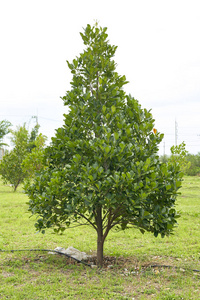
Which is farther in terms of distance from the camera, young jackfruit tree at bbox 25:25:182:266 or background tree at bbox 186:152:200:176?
background tree at bbox 186:152:200:176

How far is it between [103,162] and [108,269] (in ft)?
5.89

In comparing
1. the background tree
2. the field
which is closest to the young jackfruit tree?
the field

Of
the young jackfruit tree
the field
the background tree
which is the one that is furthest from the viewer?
the background tree

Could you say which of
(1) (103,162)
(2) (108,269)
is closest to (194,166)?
(2) (108,269)

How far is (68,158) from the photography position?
523 centimetres

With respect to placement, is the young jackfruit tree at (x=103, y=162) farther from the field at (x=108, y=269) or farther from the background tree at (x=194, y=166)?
the background tree at (x=194, y=166)

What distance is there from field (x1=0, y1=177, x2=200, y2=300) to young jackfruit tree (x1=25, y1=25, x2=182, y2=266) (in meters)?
0.64

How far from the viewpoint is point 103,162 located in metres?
4.61

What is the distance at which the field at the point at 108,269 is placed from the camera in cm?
416

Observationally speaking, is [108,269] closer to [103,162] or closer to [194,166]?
[103,162]

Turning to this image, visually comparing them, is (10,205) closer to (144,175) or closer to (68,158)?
(68,158)

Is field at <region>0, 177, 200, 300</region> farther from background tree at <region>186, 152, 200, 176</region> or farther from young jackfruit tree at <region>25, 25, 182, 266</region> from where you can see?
background tree at <region>186, 152, 200, 176</region>

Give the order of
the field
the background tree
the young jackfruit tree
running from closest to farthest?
the field < the young jackfruit tree < the background tree

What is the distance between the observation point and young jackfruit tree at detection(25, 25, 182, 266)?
4.43 m
